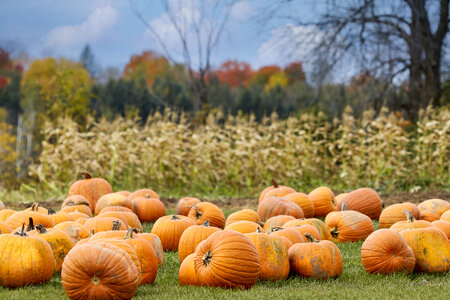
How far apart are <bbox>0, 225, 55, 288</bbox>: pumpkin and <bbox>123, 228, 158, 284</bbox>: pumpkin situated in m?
0.55

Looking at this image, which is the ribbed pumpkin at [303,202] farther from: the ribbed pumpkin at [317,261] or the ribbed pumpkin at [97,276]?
the ribbed pumpkin at [97,276]

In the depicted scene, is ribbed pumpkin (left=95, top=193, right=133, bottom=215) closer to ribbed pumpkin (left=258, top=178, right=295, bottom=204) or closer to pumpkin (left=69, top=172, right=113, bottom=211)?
pumpkin (left=69, top=172, right=113, bottom=211)

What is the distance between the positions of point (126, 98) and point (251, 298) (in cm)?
3137

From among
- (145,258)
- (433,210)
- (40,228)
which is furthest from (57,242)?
(433,210)

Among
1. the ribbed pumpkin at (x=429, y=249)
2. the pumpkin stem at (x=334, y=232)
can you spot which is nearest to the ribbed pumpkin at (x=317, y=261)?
the ribbed pumpkin at (x=429, y=249)

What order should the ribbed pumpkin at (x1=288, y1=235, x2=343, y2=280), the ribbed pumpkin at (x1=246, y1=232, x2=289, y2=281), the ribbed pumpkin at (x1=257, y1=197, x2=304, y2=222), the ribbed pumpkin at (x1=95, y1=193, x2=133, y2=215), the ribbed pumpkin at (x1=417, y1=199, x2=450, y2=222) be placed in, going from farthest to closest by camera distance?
the ribbed pumpkin at (x1=95, y1=193, x2=133, y2=215) < the ribbed pumpkin at (x1=257, y1=197, x2=304, y2=222) < the ribbed pumpkin at (x1=417, y1=199, x2=450, y2=222) < the ribbed pumpkin at (x1=288, y1=235, x2=343, y2=280) < the ribbed pumpkin at (x1=246, y1=232, x2=289, y2=281)

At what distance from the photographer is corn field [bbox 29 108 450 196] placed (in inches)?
365

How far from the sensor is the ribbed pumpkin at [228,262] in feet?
10.2

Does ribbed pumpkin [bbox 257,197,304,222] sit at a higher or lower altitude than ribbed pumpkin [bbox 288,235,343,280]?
higher

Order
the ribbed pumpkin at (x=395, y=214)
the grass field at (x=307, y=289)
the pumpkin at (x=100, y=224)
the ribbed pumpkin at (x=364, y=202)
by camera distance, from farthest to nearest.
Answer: the ribbed pumpkin at (x=364, y=202), the ribbed pumpkin at (x=395, y=214), the pumpkin at (x=100, y=224), the grass field at (x=307, y=289)

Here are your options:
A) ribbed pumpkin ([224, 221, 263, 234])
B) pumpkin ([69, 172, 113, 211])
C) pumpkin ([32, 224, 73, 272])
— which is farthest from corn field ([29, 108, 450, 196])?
pumpkin ([32, 224, 73, 272])

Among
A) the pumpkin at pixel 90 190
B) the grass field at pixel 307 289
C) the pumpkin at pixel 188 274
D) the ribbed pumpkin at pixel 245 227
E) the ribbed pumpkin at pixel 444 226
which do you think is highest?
the pumpkin at pixel 90 190

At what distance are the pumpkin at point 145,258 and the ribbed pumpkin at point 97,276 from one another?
48cm

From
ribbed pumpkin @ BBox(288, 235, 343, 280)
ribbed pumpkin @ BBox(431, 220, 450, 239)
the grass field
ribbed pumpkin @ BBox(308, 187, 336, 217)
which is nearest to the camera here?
the grass field
